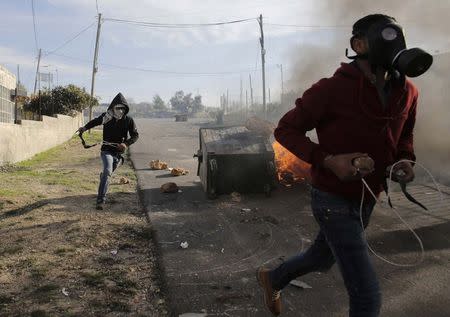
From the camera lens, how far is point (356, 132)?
232cm

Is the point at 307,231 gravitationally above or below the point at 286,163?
below

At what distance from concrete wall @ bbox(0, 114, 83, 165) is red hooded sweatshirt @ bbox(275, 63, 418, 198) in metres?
11.4

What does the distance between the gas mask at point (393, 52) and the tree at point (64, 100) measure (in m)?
26.3

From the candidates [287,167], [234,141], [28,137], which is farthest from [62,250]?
[28,137]

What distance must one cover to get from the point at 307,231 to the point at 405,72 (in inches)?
157

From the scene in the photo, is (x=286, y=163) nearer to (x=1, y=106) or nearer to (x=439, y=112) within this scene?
(x=439, y=112)

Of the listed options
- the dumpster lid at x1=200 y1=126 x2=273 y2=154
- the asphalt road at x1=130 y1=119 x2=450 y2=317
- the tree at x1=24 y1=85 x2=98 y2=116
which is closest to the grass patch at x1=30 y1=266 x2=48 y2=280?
the asphalt road at x1=130 y1=119 x2=450 y2=317

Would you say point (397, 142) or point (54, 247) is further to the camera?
point (54, 247)

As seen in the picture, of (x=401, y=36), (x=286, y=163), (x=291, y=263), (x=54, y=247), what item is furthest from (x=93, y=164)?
(x=401, y=36)

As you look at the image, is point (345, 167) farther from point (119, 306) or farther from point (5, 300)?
point (5, 300)

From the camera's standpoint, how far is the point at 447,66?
1185 cm

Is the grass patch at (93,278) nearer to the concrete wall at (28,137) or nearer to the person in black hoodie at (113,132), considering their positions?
the person in black hoodie at (113,132)

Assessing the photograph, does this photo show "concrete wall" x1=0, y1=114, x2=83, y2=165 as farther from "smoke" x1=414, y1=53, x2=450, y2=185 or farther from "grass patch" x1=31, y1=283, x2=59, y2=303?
"smoke" x1=414, y1=53, x2=450, y2=185

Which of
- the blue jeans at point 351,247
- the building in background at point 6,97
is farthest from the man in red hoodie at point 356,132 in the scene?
the building in background at point 6,97
